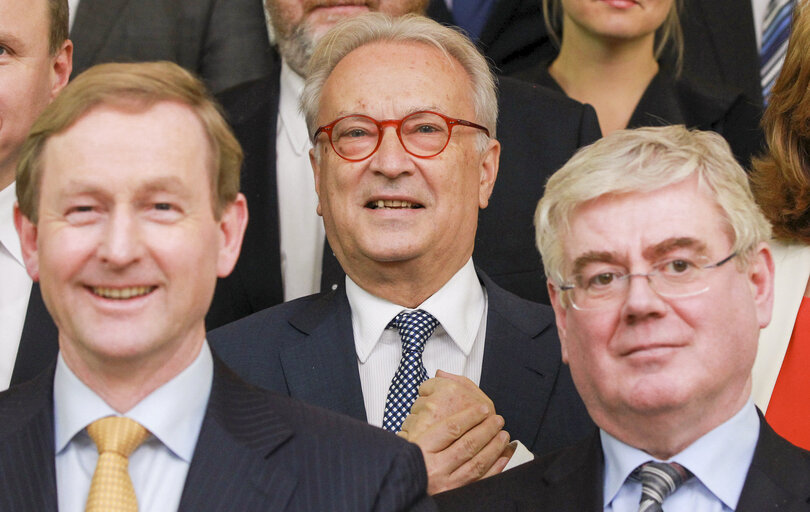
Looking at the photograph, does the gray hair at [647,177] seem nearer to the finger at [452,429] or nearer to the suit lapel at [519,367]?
the finger at [452,429]

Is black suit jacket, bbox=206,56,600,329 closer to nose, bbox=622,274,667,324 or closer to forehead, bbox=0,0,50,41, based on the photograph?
forehead, bbox=0,0,50,41

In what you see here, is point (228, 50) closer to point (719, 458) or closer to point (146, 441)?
point (146, 441)

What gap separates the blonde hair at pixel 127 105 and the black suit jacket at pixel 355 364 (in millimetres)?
725

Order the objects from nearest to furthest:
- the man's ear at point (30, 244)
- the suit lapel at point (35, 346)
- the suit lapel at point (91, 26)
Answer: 1. the man's ear at point (30, 244)
2. the suit lapel at point (35, 346)
3. the suit lapel at point (91, 26)

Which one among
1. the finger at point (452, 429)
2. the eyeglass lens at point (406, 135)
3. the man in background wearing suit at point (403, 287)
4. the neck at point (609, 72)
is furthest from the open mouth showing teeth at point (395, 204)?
the neck at point (609, 72)

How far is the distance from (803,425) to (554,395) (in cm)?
55

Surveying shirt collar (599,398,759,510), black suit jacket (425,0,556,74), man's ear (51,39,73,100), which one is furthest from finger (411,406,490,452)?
black suit jacket (425,0,556,74)

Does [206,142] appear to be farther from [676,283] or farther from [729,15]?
[729,15]

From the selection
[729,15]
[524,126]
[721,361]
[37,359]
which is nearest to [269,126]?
[524,126]

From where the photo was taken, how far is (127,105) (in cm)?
210

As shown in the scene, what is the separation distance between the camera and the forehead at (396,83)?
2.94 meters

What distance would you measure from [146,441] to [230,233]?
35cm

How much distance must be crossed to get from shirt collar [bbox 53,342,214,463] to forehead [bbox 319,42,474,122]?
3.16 feet

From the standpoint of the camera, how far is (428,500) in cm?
217
